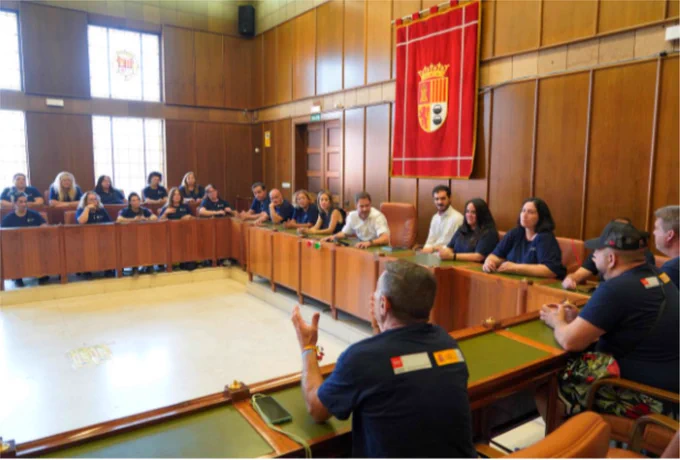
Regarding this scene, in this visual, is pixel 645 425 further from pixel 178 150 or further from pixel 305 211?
pixel 178 150

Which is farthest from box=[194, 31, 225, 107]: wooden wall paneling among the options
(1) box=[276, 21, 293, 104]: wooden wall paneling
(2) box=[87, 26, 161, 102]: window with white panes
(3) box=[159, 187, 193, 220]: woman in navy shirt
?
(3) box=[159, 187, 193, 220]: woman in navy shirt

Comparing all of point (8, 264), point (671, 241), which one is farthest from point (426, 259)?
point (8, 264)

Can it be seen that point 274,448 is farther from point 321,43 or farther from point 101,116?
point 101,116

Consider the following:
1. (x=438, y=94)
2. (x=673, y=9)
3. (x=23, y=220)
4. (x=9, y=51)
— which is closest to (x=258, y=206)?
(x=23, y=220)

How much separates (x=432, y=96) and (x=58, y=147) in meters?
6.82

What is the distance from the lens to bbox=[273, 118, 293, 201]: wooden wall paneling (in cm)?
934

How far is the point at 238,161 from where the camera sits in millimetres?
10547

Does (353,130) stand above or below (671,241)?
above

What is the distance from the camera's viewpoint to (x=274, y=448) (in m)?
1.29

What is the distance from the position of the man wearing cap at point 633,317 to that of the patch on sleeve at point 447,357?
90cm

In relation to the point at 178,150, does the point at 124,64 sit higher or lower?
higher

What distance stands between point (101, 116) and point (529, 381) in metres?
9.33

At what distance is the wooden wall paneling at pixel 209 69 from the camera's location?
988 centimetres

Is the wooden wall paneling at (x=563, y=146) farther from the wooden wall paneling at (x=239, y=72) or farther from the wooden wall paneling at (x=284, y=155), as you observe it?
the wooden wall paneling at (x=239, y=72)
